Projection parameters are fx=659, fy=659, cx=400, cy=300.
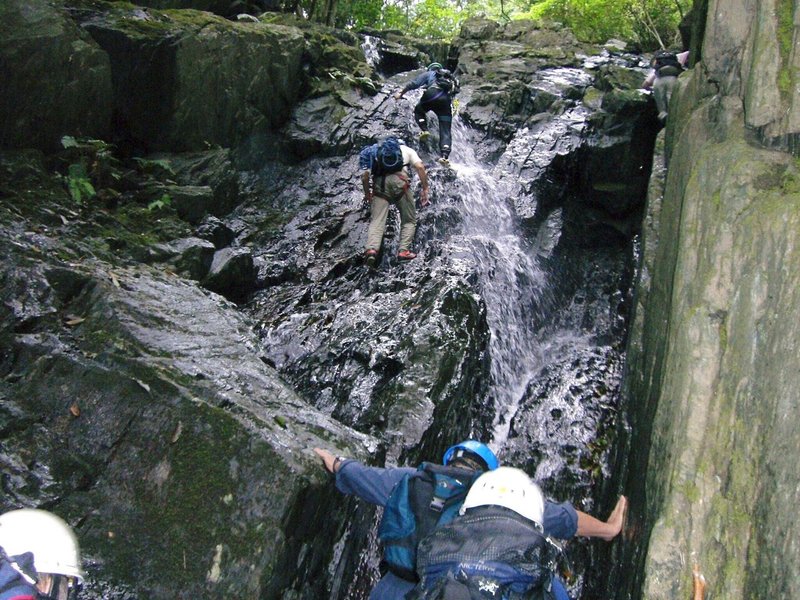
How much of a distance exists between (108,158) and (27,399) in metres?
6.19


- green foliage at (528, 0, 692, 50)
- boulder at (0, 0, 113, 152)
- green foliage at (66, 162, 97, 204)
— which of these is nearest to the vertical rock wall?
green foliage at (66, 162, 97, 204)

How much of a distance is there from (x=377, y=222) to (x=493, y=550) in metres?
8.47

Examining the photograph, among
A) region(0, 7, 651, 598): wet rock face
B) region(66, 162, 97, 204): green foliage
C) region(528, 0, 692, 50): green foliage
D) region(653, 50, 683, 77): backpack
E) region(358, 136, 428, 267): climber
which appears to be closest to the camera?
region(0, 7, 651, 598): wet rock face

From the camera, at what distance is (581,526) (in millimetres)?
4582

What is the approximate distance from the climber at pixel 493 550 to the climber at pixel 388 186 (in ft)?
25.8

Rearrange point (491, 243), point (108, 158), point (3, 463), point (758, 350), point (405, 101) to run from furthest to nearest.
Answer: point (405, 101), point (491, 243), point (108, 158), point (3, 463), point (758, 350)

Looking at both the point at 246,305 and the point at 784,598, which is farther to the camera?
the point at 246,305

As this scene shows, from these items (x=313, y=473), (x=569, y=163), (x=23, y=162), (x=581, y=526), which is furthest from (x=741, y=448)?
(x=569, y=163)

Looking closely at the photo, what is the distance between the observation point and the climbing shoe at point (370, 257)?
36.8ft

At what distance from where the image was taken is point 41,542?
8.85ft

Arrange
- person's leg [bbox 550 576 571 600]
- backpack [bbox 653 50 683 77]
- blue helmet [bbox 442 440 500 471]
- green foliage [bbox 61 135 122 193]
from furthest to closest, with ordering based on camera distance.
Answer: backpack [bbox 653 50 683 77], green foliage [bbox 61 135 122 193], blue helmet [bbox 442 440 500 471], person's leg [bbox 550 576 571 600]

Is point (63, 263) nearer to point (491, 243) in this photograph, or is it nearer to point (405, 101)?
point (491, 243)

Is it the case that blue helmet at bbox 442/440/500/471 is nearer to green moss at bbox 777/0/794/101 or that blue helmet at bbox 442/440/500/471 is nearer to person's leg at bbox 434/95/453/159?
green moss at bbox 777/0/794/101

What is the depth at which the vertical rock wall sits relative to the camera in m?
3.49
